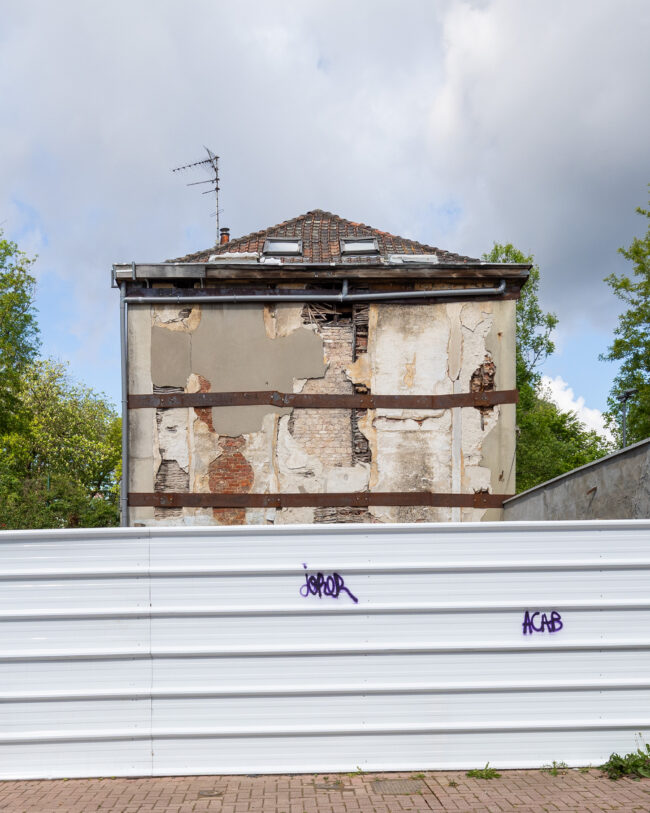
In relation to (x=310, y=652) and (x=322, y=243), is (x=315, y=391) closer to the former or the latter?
(x=322, y=243)

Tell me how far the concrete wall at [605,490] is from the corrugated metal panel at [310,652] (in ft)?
6.37

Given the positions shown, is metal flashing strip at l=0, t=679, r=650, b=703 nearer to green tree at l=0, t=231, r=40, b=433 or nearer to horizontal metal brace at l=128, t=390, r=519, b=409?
horizontal metal brace at l=128, t=390, r=519, b=409

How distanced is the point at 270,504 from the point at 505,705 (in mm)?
6804

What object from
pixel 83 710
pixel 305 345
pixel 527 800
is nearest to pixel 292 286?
pixel 305 345

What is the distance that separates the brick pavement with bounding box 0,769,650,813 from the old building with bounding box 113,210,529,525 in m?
6.64

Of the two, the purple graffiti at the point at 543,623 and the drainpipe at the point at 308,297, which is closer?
the purple graffiti at the point at 543,623

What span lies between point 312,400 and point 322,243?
11.9 feet

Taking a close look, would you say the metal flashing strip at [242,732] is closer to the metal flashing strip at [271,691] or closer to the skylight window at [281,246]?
the metal flashing strip at [271,691]

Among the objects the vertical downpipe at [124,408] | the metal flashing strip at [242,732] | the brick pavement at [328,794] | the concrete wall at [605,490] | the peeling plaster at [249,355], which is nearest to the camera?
the brick pavement at [328,794]

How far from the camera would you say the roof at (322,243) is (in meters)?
12.8

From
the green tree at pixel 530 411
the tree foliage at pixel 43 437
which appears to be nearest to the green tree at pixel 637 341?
the green tree at pixel 530 411

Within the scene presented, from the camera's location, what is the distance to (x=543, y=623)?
5387 millimetres

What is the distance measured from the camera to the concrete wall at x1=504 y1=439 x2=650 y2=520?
704cm

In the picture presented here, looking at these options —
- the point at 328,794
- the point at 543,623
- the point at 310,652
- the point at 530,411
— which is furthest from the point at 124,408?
the point at 530,411
